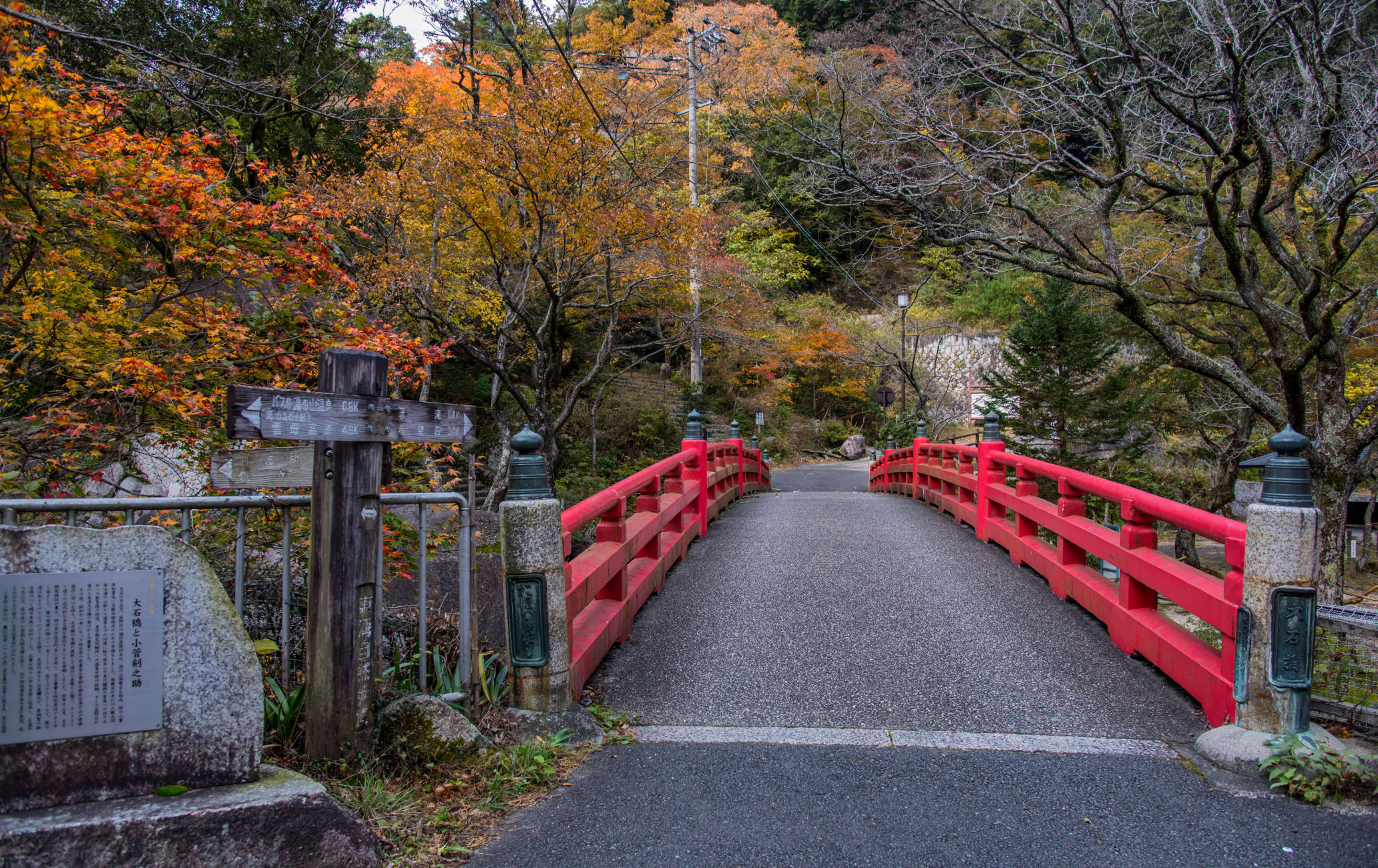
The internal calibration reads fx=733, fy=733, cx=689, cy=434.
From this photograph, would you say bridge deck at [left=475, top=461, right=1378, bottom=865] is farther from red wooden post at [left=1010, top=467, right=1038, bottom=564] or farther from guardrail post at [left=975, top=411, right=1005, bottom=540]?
guardrail post at [left=975, top=411, right=1005, bottom=540]

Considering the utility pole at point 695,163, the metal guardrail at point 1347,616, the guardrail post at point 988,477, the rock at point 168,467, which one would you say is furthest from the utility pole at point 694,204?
the metal guardrail at point 1347,616

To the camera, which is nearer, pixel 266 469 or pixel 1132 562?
pixel 266 469

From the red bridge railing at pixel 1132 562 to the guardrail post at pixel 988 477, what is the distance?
1cm

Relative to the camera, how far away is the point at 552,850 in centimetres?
273

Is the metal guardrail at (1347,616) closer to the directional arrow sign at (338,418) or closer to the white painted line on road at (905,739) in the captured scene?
the white painted line on road at (905,739)

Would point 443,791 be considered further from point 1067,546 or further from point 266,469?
point 1067,546

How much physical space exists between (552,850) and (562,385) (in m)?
19.9

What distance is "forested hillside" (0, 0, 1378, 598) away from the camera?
5109 millimetres

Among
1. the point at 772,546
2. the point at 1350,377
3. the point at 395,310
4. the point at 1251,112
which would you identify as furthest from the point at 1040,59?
the point at 395,310

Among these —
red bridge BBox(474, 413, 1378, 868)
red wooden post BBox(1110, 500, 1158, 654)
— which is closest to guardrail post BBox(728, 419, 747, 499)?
red bridge BBox(474, 413, 1378, 868)

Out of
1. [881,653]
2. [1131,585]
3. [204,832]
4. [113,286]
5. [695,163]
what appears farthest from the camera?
[695,163]

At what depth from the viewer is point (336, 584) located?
9.80 feet

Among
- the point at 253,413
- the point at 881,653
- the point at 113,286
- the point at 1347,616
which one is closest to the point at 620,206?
the point at 113,286

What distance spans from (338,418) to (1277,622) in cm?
413
